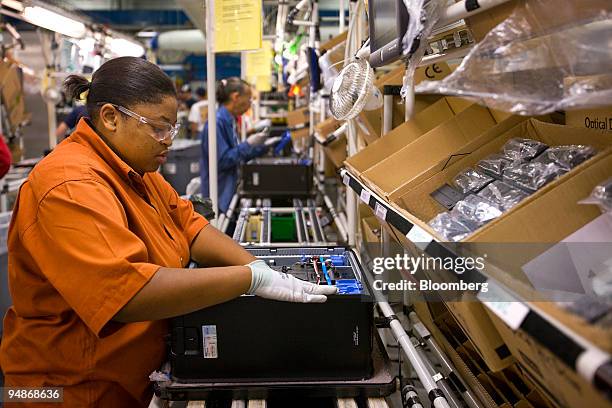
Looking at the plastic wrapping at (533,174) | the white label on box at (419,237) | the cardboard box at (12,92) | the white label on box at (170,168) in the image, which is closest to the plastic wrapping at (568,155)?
the plastic wrapping at (533,174)

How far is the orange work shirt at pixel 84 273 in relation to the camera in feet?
4.56

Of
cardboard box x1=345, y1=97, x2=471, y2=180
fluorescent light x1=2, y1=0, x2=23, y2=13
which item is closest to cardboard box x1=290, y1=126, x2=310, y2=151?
fluorescent light x1=2, y1=0, x2=23, y2=13

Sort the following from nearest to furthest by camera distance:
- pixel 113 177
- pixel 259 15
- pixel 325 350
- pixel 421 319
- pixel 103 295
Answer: pixel 103 295 < pixel 325 350 < pixel 113 177 < pixel 421 319 < pixel 259 15

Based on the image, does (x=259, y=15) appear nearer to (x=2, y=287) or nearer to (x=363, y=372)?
(x=363, y=372)

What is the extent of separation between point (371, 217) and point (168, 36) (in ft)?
48.7

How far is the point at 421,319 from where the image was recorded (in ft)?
7.90

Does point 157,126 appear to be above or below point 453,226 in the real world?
above

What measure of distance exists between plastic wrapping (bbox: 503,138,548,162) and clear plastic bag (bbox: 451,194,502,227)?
197 millimetres

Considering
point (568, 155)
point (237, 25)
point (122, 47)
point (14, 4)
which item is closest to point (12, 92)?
point (122, 47)

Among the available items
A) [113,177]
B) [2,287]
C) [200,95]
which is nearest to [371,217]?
[113,177]

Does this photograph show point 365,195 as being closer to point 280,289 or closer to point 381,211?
point 381,211

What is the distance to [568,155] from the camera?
145 cm

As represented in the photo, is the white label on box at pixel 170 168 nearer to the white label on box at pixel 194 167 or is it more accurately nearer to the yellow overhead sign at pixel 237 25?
the white label on box at pixel 194 167
